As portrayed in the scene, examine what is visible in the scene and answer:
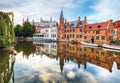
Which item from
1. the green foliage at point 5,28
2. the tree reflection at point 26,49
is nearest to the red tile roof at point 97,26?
the tree reflection at point 26,49

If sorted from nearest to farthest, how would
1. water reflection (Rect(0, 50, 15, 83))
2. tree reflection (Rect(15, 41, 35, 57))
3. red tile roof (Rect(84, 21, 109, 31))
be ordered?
1. water reflection (Rect(0, 50, 15, 83))
2. tree reflection (Rect(15, 41, 35, 57))
3. red tile roof (Rect(84, 21, 109, 31))

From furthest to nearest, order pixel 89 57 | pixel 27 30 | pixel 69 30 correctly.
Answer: pixel 27 30
pixel 69 30
pixel 89 57

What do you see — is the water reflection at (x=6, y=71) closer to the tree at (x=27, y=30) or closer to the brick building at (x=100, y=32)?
the brick building at (x=100, y=32)

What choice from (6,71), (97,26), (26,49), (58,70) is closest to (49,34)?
(97,26)

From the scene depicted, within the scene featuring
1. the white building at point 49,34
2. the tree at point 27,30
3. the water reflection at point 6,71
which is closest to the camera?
the water reflection at point 6,71

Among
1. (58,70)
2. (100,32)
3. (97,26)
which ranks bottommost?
(58,70)

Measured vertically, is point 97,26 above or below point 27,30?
above

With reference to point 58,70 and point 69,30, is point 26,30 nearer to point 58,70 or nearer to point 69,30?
point 69,30

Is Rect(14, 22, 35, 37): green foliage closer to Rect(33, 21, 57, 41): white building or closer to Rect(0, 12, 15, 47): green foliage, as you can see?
Rect(33, 21, 57, 41): white building

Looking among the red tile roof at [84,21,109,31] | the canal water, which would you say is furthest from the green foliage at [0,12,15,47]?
the red tile roof at [84,21,109,31]

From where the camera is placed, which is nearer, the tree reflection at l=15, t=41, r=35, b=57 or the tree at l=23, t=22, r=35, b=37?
the tree reflection at l=15, t=41, r=35, b=57

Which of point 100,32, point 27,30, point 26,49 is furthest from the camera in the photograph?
point 27,30

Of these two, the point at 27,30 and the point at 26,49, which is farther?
the point at 27,30

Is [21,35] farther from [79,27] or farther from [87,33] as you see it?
[87,33]
